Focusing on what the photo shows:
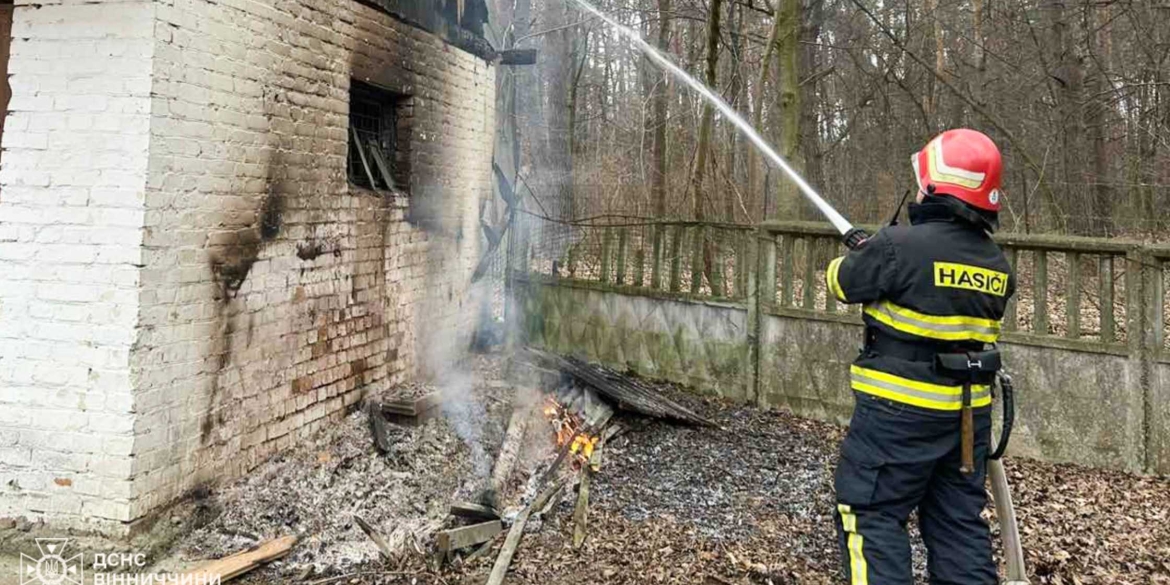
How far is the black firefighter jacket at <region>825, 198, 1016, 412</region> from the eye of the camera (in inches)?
113

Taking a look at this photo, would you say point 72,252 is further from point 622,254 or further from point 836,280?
point 622,254

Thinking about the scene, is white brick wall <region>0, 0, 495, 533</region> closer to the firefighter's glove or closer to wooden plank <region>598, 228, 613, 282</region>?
wooden plank <region>598, 228, 613, 282</region>

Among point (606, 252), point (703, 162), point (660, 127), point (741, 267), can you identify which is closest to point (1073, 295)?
point (741, 267)

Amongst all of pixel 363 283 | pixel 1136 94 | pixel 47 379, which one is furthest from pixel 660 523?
pixel 1136 94

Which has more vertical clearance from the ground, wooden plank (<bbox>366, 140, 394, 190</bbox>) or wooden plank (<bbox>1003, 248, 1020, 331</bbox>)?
wooden plank (<bbox>366, 140, 394, 190</bbox>)

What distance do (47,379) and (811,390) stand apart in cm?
585

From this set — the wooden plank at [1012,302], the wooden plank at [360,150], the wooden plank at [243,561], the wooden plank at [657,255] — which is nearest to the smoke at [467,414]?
the wooden plank at [243,561]

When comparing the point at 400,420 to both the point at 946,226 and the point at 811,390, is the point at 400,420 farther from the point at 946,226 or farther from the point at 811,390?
the point at 946,226

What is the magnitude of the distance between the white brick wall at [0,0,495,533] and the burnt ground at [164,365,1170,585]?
66cm

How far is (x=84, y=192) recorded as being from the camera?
152 inches

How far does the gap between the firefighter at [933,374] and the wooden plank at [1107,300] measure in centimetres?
293

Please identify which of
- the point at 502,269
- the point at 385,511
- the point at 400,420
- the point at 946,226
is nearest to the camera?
the point at 946,226

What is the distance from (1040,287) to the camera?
5.39 meters

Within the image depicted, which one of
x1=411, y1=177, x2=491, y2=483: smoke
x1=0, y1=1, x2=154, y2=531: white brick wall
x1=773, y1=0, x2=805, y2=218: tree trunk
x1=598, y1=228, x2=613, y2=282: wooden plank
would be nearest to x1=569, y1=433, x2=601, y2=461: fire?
x1=411, y1=177, x2=491, y2=483: smoke
